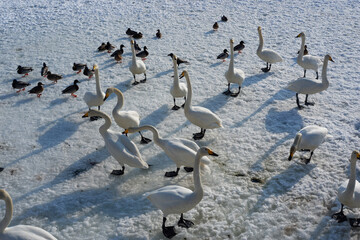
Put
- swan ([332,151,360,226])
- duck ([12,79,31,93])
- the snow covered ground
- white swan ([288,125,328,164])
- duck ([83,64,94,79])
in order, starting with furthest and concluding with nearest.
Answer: duck ([83,64,94,79]), duck ([12,79,31,93]), white swan ([288,125,328,164]), the snow covered ground, swan ([332,151,360,226])

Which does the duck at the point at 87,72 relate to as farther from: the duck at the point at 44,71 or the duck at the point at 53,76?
the duck at the point at 44,71

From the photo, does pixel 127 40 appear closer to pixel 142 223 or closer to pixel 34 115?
pixel 34 115

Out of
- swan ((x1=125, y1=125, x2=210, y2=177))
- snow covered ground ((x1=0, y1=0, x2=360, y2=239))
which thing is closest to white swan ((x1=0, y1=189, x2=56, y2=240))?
snow covered ground ((x1=0, y1=0, x2=360, y2=239))

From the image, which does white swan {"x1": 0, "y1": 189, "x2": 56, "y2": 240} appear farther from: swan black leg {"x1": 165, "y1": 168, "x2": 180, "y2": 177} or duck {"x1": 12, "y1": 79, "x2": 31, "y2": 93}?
duck {"x1": 12, "y1": 79, "x2": 31, "y2": 93}

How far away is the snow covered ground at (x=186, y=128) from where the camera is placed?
557 centimetres

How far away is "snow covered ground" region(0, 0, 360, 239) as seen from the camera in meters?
5.57

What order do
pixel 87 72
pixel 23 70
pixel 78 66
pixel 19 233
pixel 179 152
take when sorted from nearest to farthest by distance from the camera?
pixel 19 233, pixel 179 152, pixel 87 72, pixel 23 70, pixel 78 66

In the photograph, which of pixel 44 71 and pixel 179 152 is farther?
pixel 44 71

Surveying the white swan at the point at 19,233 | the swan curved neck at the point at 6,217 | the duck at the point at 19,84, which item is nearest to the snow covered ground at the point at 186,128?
the duck at the point at 19,84

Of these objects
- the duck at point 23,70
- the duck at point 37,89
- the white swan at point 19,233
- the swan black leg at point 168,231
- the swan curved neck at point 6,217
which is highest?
the swan curved neck at point 6,217

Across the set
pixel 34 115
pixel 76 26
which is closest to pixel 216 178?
pixel 34 115

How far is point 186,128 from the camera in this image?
7.97 meters

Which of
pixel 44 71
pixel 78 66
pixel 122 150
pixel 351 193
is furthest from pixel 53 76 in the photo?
pixel 351 193

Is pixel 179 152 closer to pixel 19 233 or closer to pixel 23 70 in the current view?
pixel 19 233
